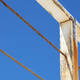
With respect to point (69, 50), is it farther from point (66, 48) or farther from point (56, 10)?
point (56, 10)

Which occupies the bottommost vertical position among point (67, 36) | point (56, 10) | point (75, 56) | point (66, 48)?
point (75, 56)

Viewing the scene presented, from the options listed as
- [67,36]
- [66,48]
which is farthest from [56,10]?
[66,48]

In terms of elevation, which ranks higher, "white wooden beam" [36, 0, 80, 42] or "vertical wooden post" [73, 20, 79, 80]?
"white wooden beam" [36, 0, 80, 42]

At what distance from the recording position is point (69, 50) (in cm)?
349

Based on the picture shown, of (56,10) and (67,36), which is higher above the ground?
(56,10)

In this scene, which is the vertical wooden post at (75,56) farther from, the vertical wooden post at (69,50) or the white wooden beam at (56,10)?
the white wooden beam at (56,10)

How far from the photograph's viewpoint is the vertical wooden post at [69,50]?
3356mm

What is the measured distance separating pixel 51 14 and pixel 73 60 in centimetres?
71

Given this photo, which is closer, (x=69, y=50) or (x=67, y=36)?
(x=69, y=50)

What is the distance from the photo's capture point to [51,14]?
3734mm

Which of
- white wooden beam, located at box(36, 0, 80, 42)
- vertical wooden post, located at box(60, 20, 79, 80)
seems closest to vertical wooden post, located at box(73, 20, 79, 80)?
vertical wooden post, located at box(60, 20, 79, 80)

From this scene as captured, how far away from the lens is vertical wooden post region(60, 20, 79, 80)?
3.36m

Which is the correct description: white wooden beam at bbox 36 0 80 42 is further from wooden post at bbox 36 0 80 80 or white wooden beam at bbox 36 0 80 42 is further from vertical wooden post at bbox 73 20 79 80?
vertical wooden post at bbox 73 20 79 80

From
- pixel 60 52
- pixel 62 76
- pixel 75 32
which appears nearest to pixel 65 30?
pixel 75 32
